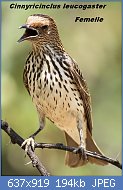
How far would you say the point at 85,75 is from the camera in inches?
258

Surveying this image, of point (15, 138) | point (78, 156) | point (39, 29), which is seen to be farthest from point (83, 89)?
point (15, 138)

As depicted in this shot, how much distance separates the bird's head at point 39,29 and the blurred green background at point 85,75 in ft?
1.35

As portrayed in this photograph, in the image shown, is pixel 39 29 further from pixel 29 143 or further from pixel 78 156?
pixel 78 156

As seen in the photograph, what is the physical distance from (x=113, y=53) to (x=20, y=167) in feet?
4.98

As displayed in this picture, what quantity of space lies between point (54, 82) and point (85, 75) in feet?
3.51

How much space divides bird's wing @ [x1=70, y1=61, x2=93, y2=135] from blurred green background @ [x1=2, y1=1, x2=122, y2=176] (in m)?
0.45

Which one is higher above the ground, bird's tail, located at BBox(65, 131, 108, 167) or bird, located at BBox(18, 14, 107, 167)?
bird, located at BBox(18, 14, 107, 167)

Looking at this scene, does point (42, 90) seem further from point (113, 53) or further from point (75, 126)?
point (113, 53)

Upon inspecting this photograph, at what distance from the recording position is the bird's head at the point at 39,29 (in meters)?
5.24

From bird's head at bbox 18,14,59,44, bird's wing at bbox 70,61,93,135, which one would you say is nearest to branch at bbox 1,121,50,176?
bird's head at bbox 18,14,59,44

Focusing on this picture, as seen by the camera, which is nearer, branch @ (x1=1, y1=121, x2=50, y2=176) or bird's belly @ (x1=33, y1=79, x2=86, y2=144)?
branch @ (x1=1, y1=121, x2=50, y2=176)

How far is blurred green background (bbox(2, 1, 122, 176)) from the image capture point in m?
6.05

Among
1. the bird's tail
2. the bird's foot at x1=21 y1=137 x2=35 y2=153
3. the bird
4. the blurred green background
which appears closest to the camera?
the bird's foot at x1=21 y1=137 x2=35 y2=153

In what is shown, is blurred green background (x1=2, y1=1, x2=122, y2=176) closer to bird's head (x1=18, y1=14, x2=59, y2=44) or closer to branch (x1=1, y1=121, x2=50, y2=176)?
bird's head (x1=18, y1=14, x2=59, y2=44)
